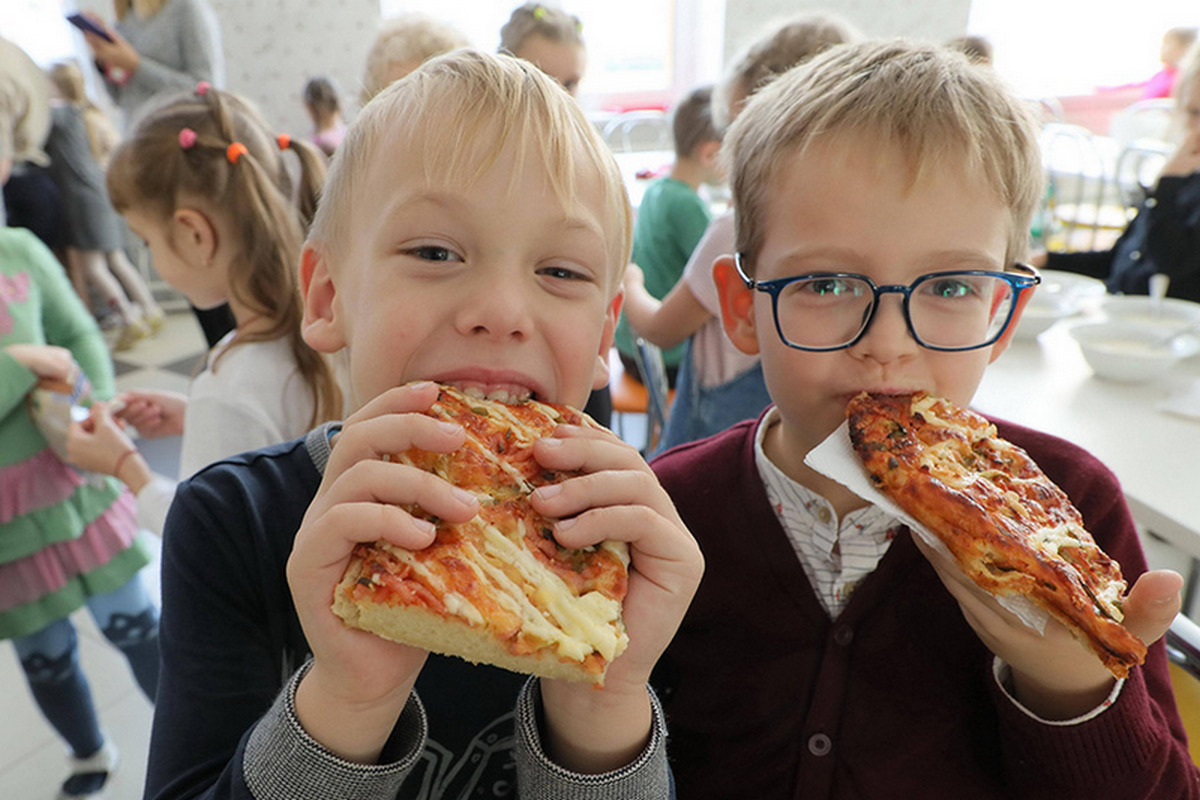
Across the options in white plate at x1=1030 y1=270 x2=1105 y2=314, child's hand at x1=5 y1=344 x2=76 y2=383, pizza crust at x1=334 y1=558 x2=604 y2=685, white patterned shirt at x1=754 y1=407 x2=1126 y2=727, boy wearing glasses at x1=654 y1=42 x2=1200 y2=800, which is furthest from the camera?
white plate at x1=1030 y1=270 x2=1105 y2=314

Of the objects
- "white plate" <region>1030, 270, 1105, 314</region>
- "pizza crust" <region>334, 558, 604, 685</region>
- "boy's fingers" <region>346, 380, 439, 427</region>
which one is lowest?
"white plate" <region>1030, 270, 1105, 314</region>

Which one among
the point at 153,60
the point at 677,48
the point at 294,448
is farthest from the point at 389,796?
the point at 677,48

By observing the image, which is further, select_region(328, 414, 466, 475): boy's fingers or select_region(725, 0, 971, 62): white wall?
select_region(725, 0, 971, 62): white wall

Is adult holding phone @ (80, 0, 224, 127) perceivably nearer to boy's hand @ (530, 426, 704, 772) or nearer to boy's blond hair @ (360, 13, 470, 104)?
boy's blond hair @ (360, 13, 470, 104)

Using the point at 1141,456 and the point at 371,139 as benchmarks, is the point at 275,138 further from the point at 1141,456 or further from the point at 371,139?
the point at 1141,456

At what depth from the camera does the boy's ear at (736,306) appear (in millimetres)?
1104

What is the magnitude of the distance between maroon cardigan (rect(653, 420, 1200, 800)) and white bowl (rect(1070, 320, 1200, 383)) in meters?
0.93

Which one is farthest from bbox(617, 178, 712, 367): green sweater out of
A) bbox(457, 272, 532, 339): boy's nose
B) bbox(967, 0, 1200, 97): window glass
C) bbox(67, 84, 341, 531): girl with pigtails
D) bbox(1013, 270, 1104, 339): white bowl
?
bbox(967, 0, 1200, 97): window glass

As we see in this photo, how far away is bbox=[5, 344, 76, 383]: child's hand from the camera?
5.65ft

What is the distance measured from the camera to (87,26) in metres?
4.11

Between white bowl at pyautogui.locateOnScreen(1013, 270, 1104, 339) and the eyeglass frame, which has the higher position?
the eyeglass frame

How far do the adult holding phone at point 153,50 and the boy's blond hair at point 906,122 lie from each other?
4470mm

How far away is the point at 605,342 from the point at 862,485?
35 cm

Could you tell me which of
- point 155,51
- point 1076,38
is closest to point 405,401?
point 155,51
